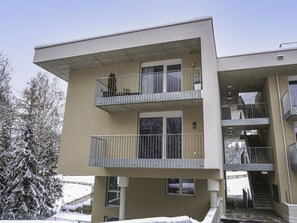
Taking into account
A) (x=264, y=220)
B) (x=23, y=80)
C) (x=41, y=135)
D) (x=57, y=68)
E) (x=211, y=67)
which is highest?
(x=23, y=80)

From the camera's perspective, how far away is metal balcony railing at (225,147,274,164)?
566 inches

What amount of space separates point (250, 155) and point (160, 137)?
798cm

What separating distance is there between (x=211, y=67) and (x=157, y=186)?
6.83 m

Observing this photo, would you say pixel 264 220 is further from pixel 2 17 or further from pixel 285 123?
pixel 2 17

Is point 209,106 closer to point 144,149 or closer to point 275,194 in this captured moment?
point 144,149

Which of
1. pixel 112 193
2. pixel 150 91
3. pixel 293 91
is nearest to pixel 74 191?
pixel 112 193

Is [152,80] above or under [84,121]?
above

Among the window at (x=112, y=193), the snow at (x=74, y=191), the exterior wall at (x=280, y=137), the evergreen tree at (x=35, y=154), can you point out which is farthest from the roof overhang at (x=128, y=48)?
the snow at (x=74, y=191)

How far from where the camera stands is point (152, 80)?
11.4 metres

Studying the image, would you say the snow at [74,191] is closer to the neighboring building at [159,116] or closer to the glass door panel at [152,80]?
the neighboring building at [159,116]

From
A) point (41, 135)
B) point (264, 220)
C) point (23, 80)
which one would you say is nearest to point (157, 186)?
point (264, 220)

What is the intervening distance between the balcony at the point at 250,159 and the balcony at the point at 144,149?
5.27 m

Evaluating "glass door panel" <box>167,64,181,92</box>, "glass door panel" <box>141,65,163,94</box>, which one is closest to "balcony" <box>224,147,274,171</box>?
"glass door panel" <box>167,64,181,92</box>

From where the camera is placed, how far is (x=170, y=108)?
10.7m
